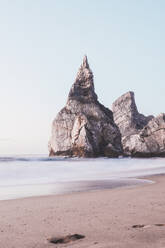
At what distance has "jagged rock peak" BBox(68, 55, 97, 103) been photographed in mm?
48125

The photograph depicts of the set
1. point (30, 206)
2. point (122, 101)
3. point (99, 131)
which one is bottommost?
point (30, 206)

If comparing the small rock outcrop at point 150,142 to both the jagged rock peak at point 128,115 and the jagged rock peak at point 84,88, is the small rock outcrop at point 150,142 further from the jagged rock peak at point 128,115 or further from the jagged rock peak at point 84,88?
the jagged rock peak at point 84,88

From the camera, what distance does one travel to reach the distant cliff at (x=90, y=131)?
42.2 metres

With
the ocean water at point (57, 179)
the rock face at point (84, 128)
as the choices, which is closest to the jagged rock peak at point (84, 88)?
the rock face at point (84, 128)

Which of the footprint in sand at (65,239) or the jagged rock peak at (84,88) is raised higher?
the jagged rock peak at (84,88)

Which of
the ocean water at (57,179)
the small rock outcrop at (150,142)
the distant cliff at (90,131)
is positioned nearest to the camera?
the ocean water at (57,179)

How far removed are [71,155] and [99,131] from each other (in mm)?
4976

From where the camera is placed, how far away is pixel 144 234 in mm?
3672

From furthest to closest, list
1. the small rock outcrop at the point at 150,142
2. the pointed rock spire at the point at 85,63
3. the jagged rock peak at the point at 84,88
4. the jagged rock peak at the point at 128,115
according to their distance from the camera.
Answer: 1. the jagged rock peak at the point at 128,115
2. the small rock outcrop at the point at 150,142
3. the pointed rock spire at the point at 85,63
4. the jagged rock peak at the point at 84,88

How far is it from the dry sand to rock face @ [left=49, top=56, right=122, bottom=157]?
3421 cm

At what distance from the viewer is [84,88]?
4912 cm

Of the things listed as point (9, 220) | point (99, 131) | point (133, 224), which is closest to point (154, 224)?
point (133, 224)

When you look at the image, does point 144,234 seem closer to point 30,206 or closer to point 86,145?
point 30,206

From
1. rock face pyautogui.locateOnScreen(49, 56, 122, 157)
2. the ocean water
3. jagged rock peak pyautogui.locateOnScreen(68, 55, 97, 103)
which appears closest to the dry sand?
the ocean water
